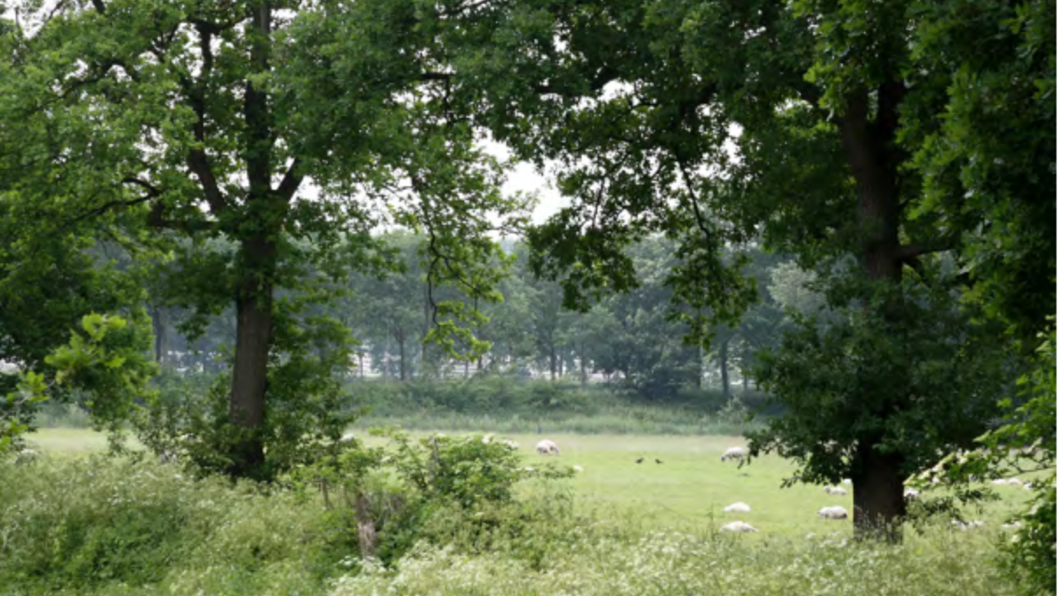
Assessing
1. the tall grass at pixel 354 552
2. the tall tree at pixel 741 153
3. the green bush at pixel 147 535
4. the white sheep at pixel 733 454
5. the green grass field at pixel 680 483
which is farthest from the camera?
the white sheep at pixel 733 454

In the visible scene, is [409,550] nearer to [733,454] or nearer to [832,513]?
[832,513]

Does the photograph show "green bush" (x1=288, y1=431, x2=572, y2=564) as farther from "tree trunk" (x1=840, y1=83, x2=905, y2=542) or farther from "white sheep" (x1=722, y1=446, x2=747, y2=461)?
"white sheep" (x1=722, y1=446, x2=747, y2=461)

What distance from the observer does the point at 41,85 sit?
1669 centimetres

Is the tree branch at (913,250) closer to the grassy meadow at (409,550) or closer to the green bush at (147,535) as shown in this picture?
the grassy meadow at (409,550)

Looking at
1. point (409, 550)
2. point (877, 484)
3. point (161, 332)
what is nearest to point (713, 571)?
point (409, 550)

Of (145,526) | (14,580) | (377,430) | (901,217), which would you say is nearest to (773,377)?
(901,217)

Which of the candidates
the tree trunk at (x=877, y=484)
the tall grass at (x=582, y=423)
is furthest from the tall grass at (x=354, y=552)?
the tall grass at (x=582, y=423)

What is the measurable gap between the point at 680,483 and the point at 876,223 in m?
19.3

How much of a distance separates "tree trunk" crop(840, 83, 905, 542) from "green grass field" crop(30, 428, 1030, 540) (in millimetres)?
2196

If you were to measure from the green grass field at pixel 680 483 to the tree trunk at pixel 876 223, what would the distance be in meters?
2.20

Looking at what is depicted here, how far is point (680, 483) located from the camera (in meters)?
31.2

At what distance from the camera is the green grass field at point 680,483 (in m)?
20.9

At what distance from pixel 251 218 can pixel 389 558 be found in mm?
7958

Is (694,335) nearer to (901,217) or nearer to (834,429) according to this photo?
(901,217)
